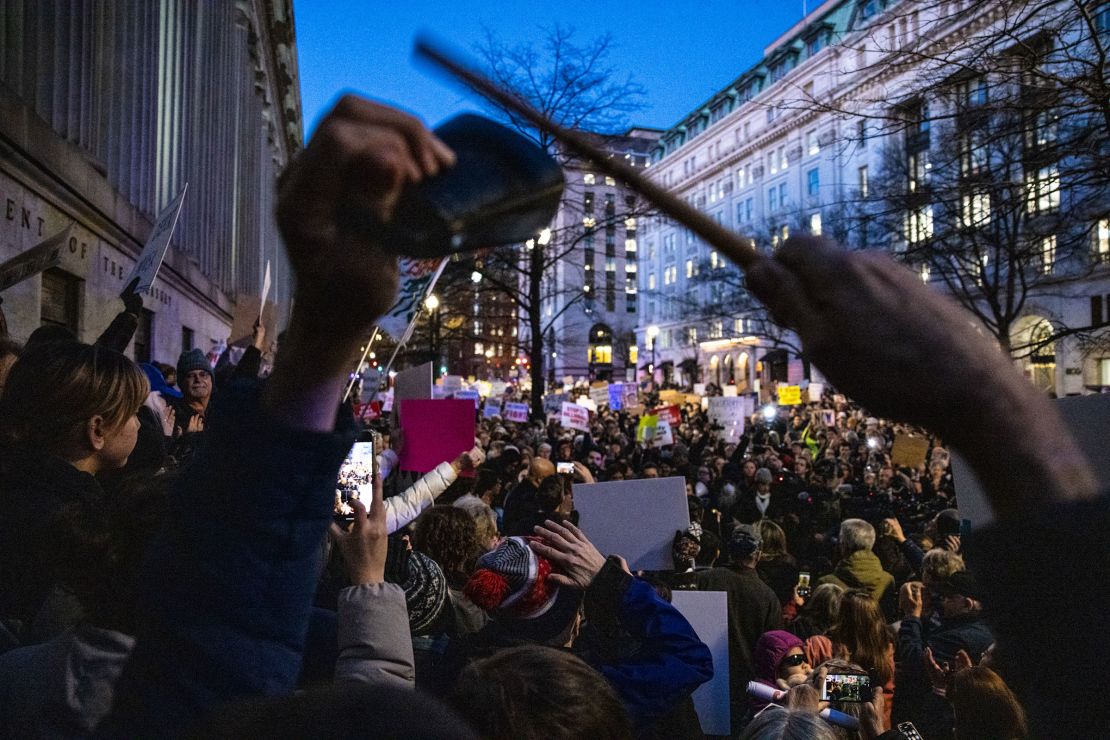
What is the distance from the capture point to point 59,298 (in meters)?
9.99

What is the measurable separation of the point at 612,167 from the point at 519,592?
196 cm

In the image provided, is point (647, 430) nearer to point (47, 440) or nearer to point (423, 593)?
point (423, 593)

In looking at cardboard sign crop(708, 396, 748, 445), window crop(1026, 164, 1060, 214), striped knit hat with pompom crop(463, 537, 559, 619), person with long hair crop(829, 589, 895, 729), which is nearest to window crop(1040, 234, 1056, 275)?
window crop(1026, 164, 1060, 214)

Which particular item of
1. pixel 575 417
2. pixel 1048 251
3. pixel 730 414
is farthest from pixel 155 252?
pixel 730 414

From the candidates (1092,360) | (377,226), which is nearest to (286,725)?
(377,226)

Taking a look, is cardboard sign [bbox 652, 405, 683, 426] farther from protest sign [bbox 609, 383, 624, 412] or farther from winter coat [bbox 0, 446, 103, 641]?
winter coat [bbox 0, 446, 103, 641]

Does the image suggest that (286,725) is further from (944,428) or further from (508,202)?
(944,428)

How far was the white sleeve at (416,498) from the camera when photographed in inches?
195

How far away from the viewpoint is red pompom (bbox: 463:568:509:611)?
2826mm

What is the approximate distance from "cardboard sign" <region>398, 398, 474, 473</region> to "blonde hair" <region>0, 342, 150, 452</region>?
491 centimetres

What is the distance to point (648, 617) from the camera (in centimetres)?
279

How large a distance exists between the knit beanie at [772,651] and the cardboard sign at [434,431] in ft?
11.6

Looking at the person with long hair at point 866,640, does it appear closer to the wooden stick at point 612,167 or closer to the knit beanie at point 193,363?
the wooden stick at point 612,167

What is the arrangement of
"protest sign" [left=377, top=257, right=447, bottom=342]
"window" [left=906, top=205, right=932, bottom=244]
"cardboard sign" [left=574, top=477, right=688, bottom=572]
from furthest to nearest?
"window" [left=906, top=205, right=932, bottom=244]
"protest sign" [left=377, top=257, right=447, bottom=342]
"cardboard sign" [left=574, top=477, right=688, bottom=572]
